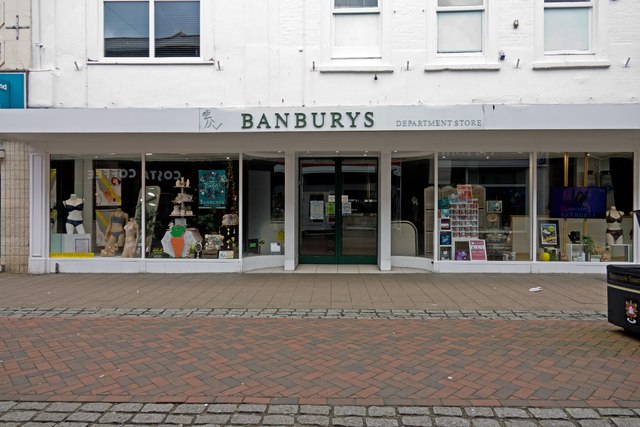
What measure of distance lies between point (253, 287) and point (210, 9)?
19.2 feet

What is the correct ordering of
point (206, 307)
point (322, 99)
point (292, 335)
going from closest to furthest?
point (292, 335), point (206, 307), point (322, 99)

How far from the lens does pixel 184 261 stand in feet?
33.9

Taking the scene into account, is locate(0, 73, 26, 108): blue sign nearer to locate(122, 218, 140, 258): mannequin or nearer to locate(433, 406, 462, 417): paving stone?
locate(122, 218, 140, 258): mannequin

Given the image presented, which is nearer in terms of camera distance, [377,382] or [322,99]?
[377,382]

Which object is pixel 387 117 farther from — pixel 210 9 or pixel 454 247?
pixel 210 9

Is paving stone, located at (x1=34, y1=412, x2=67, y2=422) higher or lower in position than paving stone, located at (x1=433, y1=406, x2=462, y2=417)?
lower

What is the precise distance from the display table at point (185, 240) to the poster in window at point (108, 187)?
4.51 ft

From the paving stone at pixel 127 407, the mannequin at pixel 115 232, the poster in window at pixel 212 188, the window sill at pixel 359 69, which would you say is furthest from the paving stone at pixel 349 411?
the mannequin at pixel 115 232

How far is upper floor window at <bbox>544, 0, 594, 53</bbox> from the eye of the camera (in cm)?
980

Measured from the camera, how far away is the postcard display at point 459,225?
10547 mm

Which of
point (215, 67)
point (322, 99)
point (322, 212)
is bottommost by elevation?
point (322, 212)

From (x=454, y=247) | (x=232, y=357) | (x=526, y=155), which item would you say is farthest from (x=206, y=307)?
(x=526, y=155)

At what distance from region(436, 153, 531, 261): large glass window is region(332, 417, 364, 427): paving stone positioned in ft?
23.9

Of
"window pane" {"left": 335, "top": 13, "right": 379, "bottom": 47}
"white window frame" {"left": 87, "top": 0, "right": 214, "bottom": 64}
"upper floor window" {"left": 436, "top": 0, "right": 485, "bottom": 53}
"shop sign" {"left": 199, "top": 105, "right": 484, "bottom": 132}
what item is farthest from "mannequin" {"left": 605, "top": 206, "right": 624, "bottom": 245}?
"white window frame" {"left": 87, "top": 0, "right": 214, "bottom": 64}
